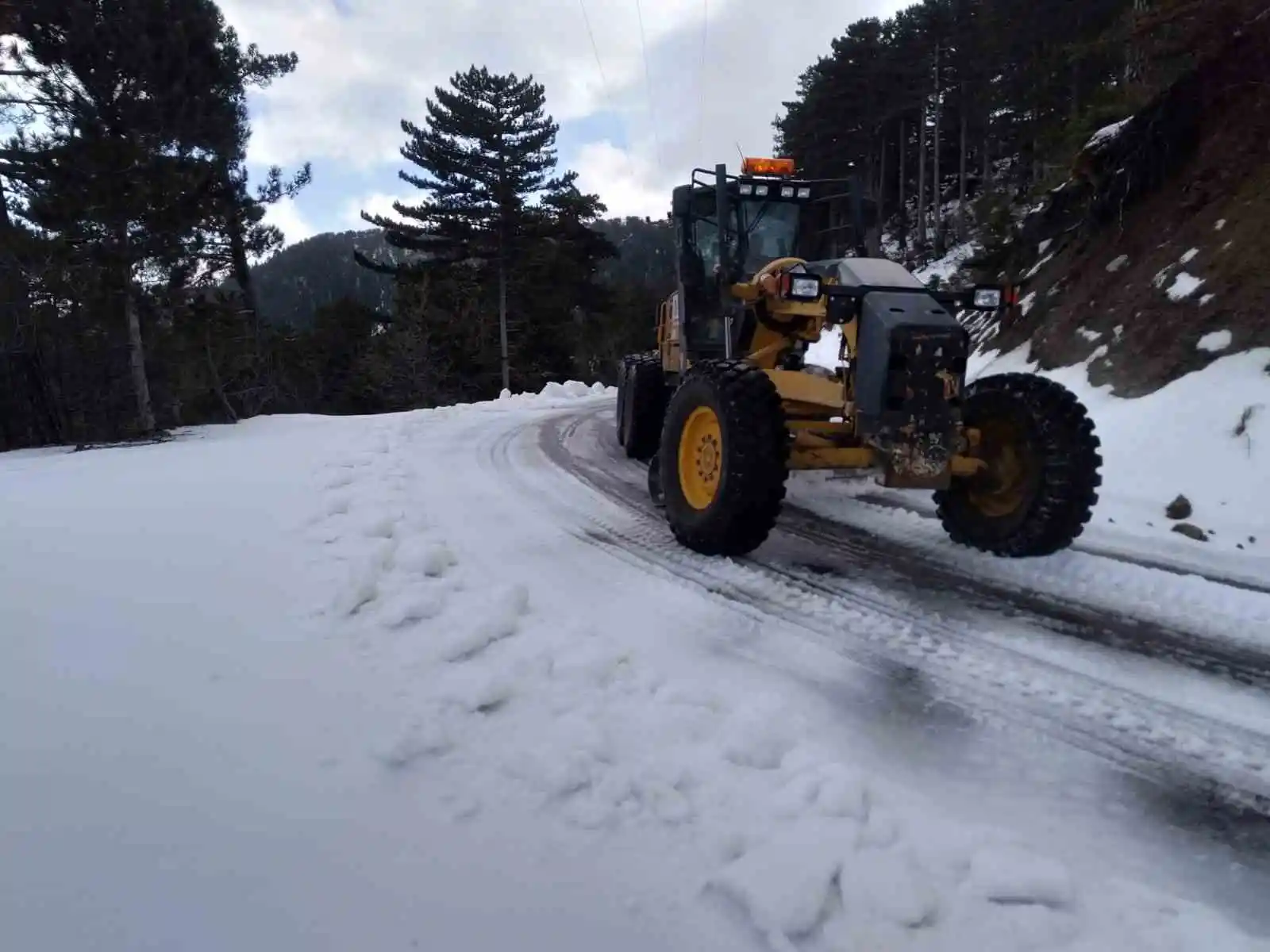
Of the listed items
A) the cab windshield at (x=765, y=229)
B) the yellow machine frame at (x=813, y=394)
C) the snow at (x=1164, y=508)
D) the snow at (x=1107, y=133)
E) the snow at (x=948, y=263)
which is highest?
the snow at (x=948, y=263)

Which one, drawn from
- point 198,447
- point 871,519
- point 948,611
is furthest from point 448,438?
point 948,611

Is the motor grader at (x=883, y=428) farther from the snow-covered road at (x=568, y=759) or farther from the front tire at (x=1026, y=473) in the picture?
the snow-covered road at (x=568, y=759)

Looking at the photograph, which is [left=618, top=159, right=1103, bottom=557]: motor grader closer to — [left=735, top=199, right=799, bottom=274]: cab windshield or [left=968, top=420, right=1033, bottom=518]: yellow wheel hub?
[left=968, top=420, right=1033, bottom=518]: yellow wheel hub

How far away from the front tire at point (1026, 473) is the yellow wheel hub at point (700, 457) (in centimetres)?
135

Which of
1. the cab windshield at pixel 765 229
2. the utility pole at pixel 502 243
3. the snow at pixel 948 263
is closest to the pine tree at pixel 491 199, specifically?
the utility pole at pixel 502 243

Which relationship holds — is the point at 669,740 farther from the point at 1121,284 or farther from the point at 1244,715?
the point at 1121,284

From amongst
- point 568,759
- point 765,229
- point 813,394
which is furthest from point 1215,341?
point 568,759

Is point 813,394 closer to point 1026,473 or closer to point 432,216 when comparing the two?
point 1026,473

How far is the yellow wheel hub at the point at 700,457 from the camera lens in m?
4.32

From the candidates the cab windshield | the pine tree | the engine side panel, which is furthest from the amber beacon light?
the pine tree

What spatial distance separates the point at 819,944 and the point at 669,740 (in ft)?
2.35

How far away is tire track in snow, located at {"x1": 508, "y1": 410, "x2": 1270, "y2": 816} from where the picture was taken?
7.13ft

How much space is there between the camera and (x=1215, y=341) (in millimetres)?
6160

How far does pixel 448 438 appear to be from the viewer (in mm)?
8219
